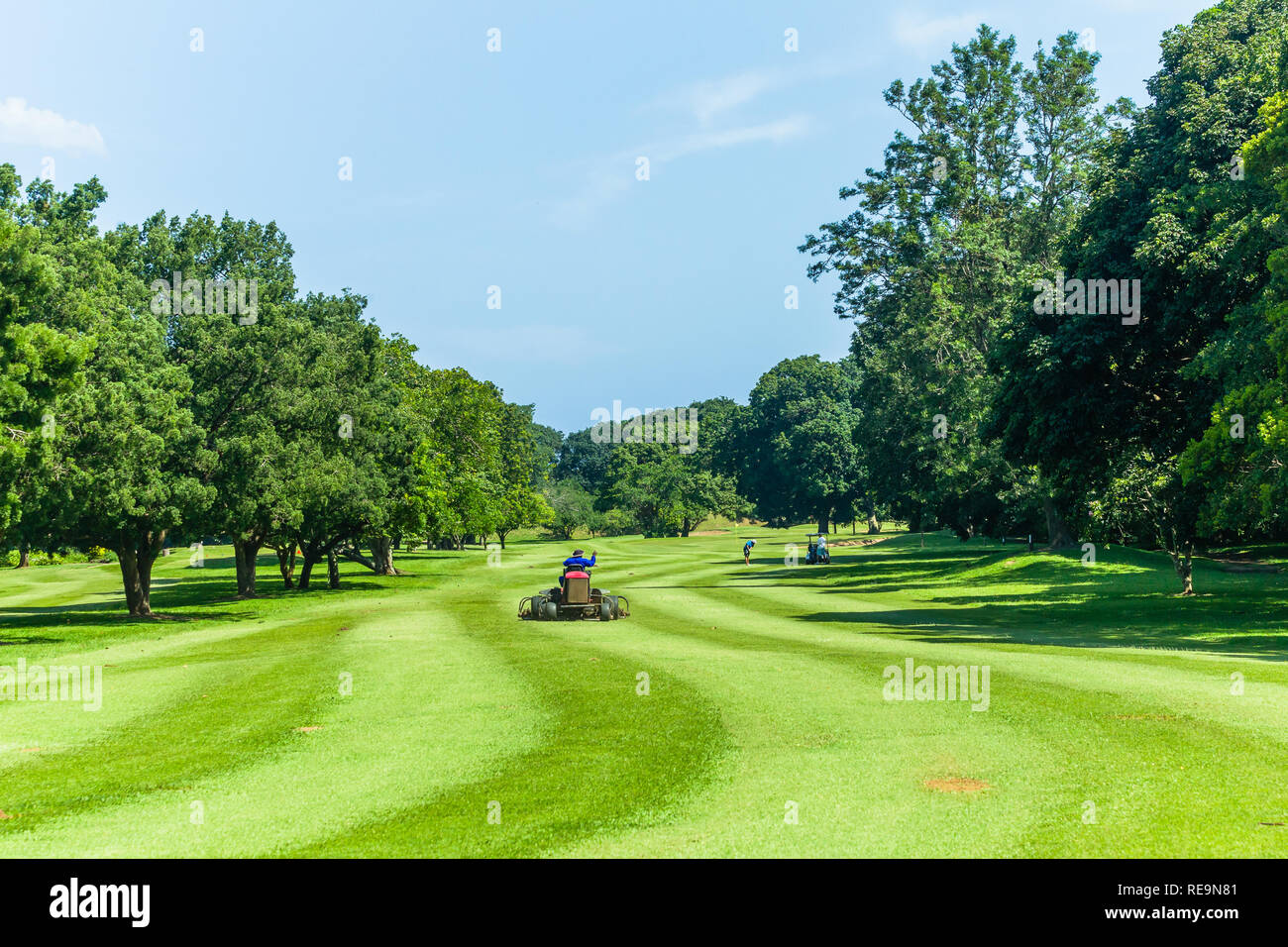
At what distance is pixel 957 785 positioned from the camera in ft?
36.2

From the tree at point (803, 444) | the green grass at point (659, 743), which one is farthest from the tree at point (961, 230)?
the tree at point (803, 444)

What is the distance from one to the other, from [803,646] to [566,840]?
54.7ft

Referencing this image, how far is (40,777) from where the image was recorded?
12.9 meters

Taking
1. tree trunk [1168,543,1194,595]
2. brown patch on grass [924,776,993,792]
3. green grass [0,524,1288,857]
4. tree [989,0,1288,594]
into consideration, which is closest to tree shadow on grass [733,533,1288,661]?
green grass [0,524,1288,857]

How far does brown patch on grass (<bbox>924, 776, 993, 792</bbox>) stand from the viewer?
1083cm

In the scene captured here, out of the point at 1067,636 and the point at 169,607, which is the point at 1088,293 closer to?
the point at 1067,636

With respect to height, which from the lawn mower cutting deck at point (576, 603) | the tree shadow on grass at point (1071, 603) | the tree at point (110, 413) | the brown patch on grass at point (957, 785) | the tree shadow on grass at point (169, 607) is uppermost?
the tree at point (110, 413)

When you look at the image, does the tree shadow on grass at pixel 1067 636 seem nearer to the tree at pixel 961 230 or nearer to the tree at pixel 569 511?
the tree at pixel 961 230

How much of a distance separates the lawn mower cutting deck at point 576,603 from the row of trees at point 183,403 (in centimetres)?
1328

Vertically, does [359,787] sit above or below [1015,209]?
below

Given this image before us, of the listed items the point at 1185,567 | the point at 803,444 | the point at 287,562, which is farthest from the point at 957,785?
the point at 803,444

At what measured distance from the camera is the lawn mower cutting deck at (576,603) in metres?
33.8
